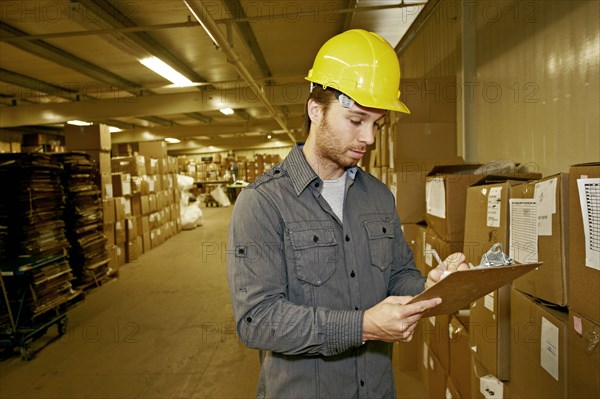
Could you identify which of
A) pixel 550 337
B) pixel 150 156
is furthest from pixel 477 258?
pixel 150 156

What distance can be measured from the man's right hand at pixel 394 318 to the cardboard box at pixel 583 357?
1.50 feet

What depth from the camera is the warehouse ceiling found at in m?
3.66

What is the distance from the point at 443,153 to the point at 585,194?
2.23m

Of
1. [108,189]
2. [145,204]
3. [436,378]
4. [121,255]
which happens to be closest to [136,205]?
[145,204]

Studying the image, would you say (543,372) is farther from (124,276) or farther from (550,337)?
(124,276)

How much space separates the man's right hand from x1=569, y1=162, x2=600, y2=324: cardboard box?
45 centimetres

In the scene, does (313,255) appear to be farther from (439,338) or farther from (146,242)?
(146,242)

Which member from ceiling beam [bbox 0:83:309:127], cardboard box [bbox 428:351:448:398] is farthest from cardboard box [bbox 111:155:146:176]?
cardboard box [bbox 428:351:448:398]

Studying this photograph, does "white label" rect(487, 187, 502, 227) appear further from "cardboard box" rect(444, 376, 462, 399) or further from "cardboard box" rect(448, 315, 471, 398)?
"cardboard box" rect(444, 376, 462, 399)

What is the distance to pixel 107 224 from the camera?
5.77 metres

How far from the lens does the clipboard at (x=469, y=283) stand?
2.76 ft

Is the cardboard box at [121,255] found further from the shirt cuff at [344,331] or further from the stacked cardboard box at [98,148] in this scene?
the shirt cuff at [344,331]

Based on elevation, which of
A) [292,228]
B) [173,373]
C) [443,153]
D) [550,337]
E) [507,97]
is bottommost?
[173,373]

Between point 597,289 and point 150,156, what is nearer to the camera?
point 597,289
